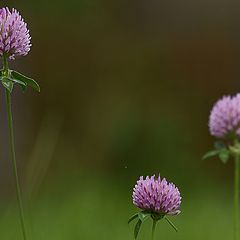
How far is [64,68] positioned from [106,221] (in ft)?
10.3

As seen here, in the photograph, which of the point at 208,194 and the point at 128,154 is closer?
the point at 208,194

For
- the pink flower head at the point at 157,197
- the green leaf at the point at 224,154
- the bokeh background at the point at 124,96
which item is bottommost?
the pink flower head at the point at 157,197

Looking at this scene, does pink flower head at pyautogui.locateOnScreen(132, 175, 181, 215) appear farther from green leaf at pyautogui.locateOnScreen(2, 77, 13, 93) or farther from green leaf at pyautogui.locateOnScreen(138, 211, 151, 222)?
green leaf at pyautogui.locateOnScreen(2, 77, 13, 93)

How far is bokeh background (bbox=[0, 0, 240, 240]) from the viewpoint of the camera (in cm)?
470

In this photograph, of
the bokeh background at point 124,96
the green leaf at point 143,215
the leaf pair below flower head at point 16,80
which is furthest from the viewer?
the bokeh background at point 124,96

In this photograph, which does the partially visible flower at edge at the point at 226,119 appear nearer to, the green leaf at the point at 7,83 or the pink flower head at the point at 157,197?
the pink flower head at the point at 157,197

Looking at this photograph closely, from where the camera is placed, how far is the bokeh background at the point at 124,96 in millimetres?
4699

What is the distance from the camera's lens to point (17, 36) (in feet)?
5.45

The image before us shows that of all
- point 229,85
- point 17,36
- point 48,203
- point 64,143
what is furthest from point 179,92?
point 17,36

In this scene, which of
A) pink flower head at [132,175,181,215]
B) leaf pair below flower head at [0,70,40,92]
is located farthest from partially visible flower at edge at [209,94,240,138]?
leaf pair below flower head at [0,70,40,92]

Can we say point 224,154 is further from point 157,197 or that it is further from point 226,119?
point 157,197

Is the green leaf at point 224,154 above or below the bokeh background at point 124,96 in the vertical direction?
→ below

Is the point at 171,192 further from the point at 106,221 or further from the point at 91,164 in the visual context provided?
the point at 91,164

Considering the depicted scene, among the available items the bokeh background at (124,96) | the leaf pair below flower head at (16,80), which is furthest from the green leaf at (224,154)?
the bokeh background at (124,96)
